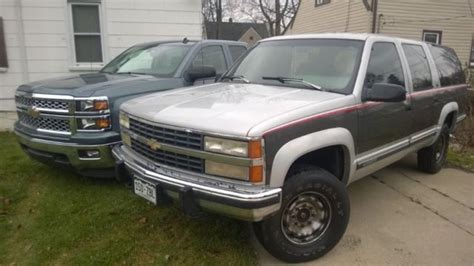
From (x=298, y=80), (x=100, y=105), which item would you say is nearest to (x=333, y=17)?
(x=298, y=80)

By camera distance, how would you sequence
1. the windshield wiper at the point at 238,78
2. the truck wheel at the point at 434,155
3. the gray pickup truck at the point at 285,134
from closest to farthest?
the gray pickup truck at the point at 285,134, the windshield wiper at the point at 238,78, the truck wheel at the point at 434,155

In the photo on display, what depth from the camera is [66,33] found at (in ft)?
27.8

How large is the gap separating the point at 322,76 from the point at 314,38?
2.02 feet

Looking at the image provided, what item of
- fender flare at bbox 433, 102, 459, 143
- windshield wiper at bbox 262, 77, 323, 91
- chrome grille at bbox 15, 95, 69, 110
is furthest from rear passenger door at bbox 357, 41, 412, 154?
chrome grille at bbox 15, 95, 69, 110

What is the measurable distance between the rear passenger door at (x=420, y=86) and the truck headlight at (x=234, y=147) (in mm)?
2602

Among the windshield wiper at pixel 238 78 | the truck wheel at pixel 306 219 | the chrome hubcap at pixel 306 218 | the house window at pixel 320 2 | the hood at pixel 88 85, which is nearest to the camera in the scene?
the truck wheel at pixel 306 219

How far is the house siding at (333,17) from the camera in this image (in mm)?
16311

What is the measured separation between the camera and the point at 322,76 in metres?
3.85

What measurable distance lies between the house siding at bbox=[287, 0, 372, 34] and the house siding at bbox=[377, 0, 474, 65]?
0.81 metres

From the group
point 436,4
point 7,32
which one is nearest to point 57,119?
point 7,32

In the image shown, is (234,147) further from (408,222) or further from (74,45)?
(74,45)

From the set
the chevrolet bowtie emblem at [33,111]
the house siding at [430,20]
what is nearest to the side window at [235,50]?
the chevrolet bowtie emblem at [33,111]

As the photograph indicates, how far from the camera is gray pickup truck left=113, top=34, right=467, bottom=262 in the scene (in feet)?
9.16

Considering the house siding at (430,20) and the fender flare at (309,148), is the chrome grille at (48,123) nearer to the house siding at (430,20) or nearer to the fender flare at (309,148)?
the fender flare at (309,148)
